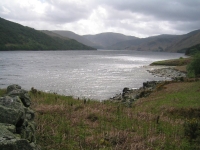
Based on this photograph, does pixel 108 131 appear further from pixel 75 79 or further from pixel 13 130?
pixel 75 79

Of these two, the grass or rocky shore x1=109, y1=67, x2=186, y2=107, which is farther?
rocky shore x1=109, y1=67, x2=186, y2=107

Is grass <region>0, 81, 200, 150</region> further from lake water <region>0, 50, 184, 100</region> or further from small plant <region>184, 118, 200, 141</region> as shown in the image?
lake water <region>0, 50, 184, 100</region>

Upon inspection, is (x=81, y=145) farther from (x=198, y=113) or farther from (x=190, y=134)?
(x=198, y=113)

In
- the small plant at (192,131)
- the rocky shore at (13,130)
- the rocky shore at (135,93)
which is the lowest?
the rocky shore at (135,93)

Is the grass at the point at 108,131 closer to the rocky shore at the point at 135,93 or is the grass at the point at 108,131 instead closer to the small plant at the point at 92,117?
the small plant at the point at 92,117

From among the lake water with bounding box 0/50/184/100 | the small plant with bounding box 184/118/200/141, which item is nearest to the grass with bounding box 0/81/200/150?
the small plant with bounding box 184/118/200/141

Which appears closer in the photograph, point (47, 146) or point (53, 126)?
point (47, 146)

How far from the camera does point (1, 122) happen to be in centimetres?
760

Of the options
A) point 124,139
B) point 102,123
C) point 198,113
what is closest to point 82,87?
point 198,113

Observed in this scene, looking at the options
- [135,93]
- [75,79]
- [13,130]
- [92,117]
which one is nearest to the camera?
[13,130]

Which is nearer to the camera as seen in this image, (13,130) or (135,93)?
(13,130)

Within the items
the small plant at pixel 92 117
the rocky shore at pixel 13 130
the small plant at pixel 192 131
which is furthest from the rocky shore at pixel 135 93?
the rocky shore at pixel 13 130

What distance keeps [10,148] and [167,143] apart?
816cm

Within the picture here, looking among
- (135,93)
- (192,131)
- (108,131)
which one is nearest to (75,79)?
(135,93)
